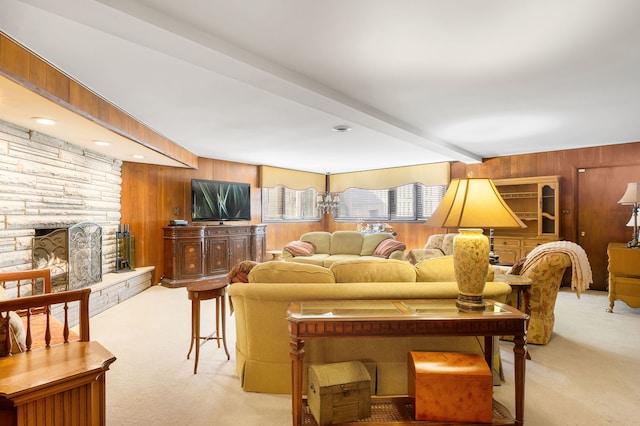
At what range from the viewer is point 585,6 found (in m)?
1.77

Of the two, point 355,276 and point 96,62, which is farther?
point 96,62

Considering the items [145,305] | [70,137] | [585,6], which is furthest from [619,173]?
[70,137]

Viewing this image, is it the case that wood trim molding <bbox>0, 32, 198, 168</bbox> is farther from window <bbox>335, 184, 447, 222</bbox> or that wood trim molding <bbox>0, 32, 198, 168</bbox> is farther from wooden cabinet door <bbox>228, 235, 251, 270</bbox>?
window <bbox>335, 184, 447, 222</bbox>

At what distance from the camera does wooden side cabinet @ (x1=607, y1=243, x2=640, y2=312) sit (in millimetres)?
4035

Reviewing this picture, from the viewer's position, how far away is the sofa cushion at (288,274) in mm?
2240

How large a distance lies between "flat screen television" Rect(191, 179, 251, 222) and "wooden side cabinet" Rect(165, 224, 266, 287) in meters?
0.34

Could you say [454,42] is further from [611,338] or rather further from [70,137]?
[70,137]

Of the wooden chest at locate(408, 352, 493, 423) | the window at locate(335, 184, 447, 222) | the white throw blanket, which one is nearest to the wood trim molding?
the wooden chest at locate(408, 352, 493, 423)

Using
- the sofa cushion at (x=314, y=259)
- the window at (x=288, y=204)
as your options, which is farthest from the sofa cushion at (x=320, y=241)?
the window at (x=288, y=204)

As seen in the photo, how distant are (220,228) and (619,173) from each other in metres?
6.55

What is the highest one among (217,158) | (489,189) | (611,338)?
(217,158)

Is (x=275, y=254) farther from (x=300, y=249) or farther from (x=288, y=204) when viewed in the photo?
(x=288, y=204)

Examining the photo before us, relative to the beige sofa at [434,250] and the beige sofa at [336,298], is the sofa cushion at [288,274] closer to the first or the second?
the beige sofa at [336,298]

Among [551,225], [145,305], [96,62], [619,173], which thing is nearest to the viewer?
[96,62]
